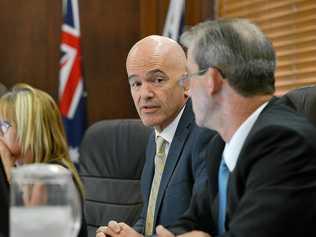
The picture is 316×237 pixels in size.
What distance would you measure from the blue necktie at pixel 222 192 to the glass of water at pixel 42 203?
79cm

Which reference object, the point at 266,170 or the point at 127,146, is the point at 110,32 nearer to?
the point at 127,146

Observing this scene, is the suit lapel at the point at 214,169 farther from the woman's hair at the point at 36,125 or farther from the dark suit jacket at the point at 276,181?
the woman's hair at the point at 36,125

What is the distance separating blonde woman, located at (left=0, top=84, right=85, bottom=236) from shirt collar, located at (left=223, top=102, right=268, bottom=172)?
1359 millimetres

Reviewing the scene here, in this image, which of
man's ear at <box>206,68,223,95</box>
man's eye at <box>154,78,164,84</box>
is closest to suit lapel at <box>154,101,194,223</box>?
man's eye at <box>154,78,164,84</box>

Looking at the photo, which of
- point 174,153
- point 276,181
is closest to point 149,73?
point 174,153

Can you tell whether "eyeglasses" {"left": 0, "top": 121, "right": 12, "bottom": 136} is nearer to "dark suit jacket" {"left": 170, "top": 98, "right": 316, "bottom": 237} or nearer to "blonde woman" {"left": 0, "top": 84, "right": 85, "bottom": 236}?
"blonde woman" {"left": 0, "top": 84, "right": 85, "bottom": 236}

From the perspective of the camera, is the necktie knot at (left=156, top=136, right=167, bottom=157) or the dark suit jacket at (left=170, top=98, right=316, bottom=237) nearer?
the dark suit jacket at (left=170, top=98, right=316, bottom=237)

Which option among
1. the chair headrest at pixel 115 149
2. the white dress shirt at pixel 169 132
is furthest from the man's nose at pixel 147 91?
the chair headrest at pixel 115 149

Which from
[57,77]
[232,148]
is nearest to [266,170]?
[232,148]

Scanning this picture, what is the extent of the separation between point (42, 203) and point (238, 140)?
2.65ft

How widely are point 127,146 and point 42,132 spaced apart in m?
0.47

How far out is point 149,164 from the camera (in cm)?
304

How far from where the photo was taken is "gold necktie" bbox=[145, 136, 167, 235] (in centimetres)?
286

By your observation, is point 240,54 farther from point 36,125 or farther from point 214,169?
point 36,125
